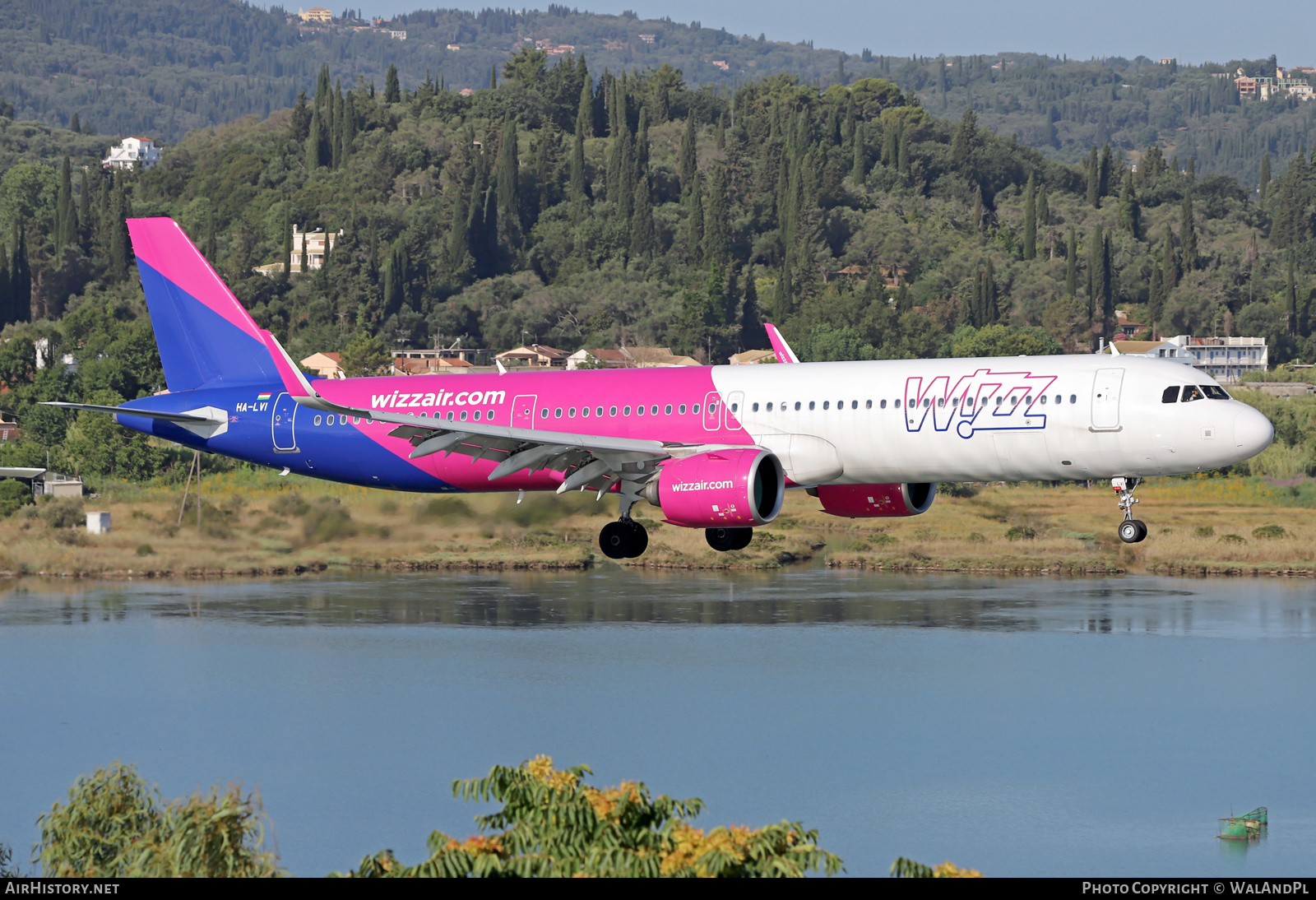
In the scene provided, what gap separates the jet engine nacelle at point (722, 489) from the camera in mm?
40906

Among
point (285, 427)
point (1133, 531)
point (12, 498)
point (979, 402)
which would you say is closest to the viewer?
point (1133, 531)

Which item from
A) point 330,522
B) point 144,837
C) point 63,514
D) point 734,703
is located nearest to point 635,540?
point 144,837

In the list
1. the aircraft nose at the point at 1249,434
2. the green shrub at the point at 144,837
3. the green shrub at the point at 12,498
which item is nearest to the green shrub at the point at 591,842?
the green shrub at the point at 144,837

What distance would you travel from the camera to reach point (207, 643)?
105 meters

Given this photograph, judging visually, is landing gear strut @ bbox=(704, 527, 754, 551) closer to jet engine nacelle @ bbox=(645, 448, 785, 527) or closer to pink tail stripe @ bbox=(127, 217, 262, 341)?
jet engine nacelle @ bbox=(645, 448, 785, 527)

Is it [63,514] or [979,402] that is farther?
[63,514]

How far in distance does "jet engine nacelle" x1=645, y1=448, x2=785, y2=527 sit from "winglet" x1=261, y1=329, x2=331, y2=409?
8687 millimetres

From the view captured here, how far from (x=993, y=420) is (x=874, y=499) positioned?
5.16 m

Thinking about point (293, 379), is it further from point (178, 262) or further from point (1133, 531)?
point (1133, 531)

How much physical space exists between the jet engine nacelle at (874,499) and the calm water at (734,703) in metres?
24.8

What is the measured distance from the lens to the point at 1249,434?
129 feet

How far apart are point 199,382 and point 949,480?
2267cm

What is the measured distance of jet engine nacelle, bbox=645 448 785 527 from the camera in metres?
40.9

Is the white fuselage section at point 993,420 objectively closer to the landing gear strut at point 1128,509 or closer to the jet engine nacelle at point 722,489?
the landing gear strut at point 1128,509
